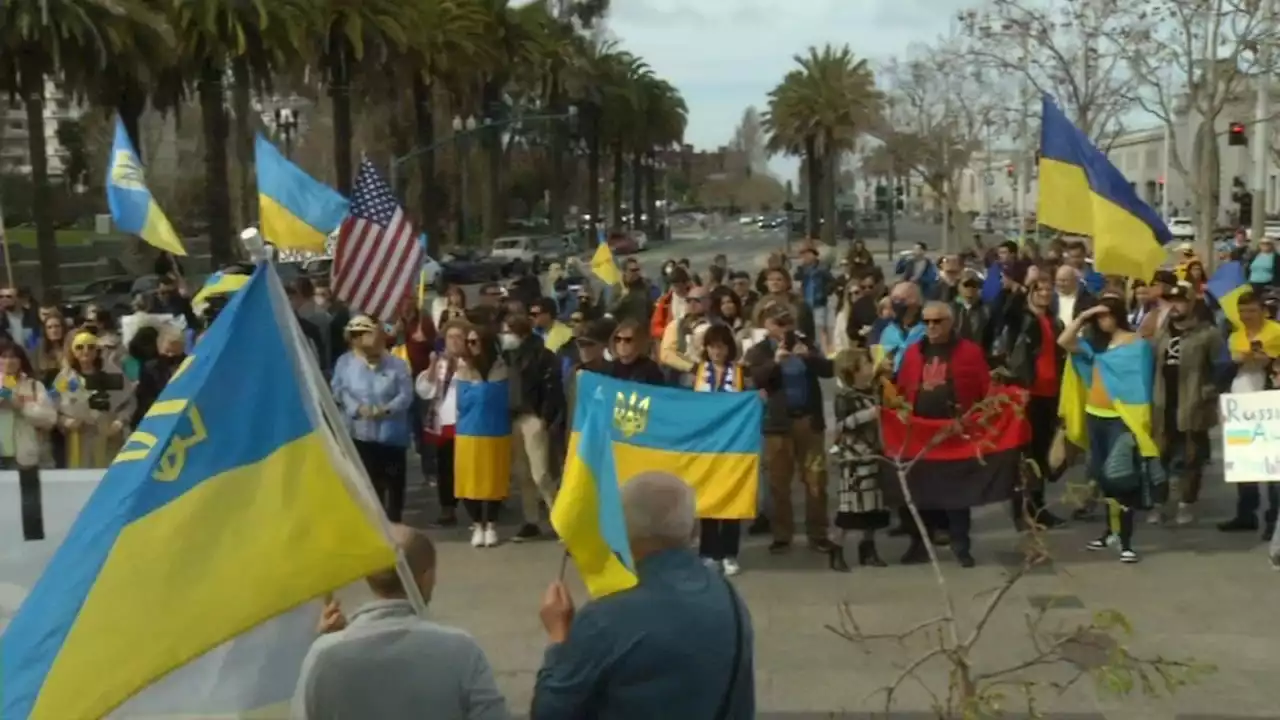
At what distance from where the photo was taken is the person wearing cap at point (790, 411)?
10.3 meters

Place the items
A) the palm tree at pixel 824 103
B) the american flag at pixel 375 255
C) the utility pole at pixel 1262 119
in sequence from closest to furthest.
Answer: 1. the american flag at pixel 375 255
2. the utility pole at pixel 1262 119
3. the palm tree at pixel 824 103

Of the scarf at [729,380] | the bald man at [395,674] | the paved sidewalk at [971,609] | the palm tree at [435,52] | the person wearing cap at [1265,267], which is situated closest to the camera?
Result: the bald man at [395,674]

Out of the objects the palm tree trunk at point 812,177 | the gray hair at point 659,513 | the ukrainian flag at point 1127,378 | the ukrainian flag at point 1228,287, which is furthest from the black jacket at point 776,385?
the palm tree trunk at point 812,177

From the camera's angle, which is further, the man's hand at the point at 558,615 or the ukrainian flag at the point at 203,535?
the man's hand at the point at 558,615

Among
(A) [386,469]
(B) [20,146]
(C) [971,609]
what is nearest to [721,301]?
(A) [386,469]

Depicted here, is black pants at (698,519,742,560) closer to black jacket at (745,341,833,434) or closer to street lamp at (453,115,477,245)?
black jacket at (745,341,833,434)

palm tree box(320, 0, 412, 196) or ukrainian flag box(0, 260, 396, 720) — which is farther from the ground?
palm tree box(320, 0, 412, 196)

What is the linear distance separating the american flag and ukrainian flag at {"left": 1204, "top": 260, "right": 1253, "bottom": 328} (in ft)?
22.1

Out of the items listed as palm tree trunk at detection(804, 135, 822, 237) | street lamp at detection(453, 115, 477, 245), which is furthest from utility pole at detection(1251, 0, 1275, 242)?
street lamp at detection(453, 115, 477, 245)

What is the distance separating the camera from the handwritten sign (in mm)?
9688

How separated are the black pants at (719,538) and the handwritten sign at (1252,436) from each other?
3.04 meters

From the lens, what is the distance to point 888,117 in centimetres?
6022

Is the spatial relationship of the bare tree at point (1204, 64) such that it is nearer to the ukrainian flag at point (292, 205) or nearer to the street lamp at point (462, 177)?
the ukrainian flag at point (292, 205)

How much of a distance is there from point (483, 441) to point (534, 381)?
0.55 m
